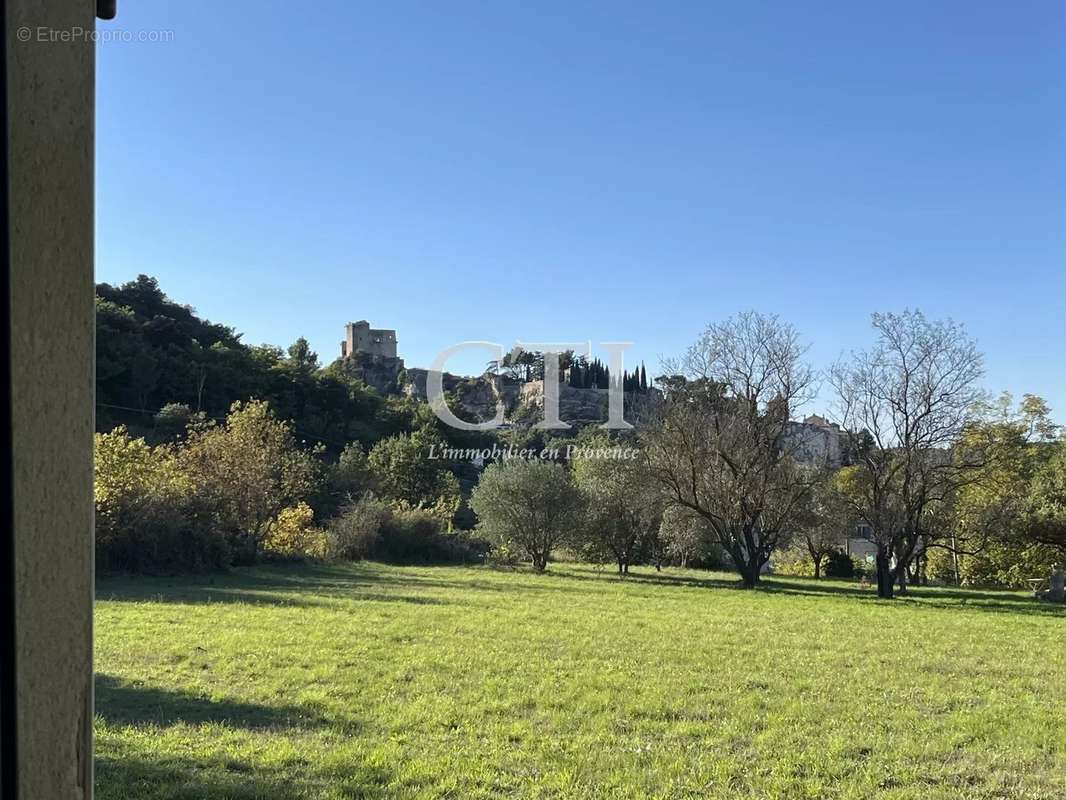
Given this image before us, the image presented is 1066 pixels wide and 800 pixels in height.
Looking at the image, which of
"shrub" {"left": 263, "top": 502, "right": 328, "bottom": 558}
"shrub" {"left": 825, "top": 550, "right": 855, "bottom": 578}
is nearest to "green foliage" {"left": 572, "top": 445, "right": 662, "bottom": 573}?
"shrub" {"left": 263, "top": 502, "right": 328, "bottom": 558}

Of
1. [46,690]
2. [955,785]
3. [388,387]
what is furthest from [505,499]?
[388,387]

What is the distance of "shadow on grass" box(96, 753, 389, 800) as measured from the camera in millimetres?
4016

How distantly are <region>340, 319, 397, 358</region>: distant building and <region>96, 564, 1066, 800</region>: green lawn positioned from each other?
273 ft

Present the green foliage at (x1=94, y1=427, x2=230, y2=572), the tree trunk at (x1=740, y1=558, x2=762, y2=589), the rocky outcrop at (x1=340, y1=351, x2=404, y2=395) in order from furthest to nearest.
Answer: the rocky outcrop at (x1=340, y1=351, x2=404, y2=395)
the tree trunk at (x1=740, y1=558, x2=762, y2=589)
the green foliage at (x1=94, y1=427, x2=230, y2=572)

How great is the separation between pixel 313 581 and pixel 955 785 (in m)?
15.6

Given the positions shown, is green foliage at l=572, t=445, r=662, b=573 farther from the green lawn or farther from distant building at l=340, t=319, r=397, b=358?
distant building at l=340, t=319, r=397, b=358

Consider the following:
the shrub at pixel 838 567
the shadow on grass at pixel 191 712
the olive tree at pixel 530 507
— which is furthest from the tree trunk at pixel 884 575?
the shadow on grass at pixel 191 712

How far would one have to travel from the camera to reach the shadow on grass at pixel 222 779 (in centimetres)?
402

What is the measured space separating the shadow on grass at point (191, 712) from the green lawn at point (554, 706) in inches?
1.1

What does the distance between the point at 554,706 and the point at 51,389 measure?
598 centimetres

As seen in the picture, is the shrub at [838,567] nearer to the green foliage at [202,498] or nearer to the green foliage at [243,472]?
the green foliage at [202,498]

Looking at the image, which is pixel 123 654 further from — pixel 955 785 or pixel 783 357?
pixel 783 357

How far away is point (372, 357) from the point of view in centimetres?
8488

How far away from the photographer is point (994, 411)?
2627cm
